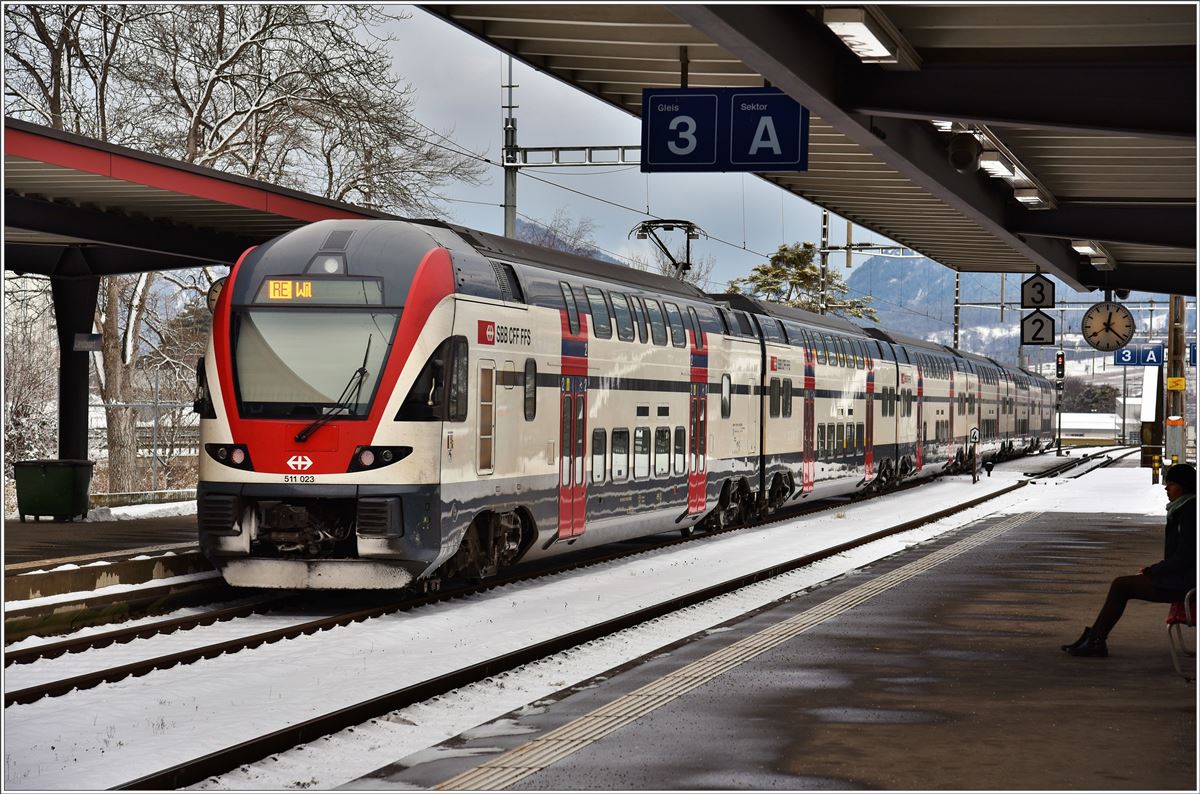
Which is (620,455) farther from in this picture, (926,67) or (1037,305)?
(1037,305)

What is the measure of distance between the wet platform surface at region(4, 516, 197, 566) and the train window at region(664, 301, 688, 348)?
670 cm

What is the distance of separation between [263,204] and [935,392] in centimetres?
2676

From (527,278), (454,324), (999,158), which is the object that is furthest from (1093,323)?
(454,324)

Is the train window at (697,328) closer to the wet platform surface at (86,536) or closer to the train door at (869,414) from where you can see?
the wet platform surface at (86,536)

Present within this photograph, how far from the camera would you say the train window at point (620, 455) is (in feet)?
62.1

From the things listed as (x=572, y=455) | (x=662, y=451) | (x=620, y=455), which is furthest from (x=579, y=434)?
(x=662, y=451)

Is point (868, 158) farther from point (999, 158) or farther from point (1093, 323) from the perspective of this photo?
point (1093, 323)

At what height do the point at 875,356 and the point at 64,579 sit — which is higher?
the point at 875,356

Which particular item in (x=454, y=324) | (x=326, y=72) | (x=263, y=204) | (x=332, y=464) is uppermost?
(x=326, y=72)

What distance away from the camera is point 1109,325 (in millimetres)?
24109

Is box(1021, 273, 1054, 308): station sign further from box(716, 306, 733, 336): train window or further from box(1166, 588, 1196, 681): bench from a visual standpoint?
box(1166, 588, 1196, 681): bench

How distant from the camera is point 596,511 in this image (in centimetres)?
1848

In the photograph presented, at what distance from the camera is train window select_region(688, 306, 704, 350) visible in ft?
71.4

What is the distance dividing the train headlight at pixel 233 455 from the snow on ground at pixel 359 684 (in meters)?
1.96
